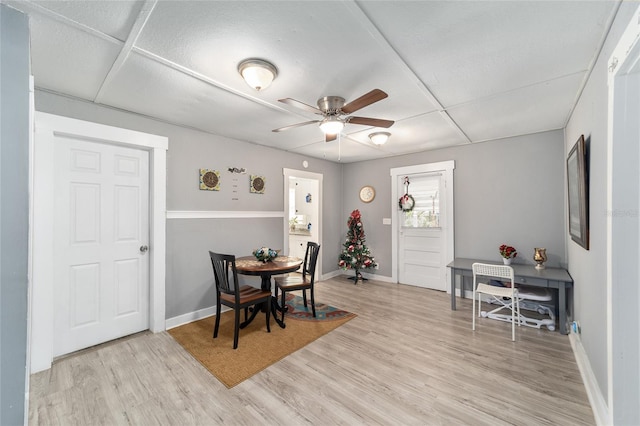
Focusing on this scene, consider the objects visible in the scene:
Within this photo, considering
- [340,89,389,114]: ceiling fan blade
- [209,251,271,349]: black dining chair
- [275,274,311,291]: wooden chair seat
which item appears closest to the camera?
[340,89,389,114]: ceiling fan blade

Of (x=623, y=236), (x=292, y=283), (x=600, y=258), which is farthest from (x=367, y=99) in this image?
(x=292, y=283)

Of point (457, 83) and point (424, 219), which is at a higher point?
point (457, 83)

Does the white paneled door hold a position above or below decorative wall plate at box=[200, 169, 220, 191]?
below

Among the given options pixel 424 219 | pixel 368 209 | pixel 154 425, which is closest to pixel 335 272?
pixel 368 209

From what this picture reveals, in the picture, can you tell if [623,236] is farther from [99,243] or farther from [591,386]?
[99,243]

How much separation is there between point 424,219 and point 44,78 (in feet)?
16.4

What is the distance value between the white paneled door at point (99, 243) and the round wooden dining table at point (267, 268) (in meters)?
1.14

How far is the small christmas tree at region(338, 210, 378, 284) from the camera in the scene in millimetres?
5074

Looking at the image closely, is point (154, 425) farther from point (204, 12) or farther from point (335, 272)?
point (335, 272)

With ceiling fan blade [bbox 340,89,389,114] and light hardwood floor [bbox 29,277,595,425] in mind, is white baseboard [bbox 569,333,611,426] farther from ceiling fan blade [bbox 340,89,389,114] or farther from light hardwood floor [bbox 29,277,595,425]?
ceiling fan blade [bbox 340,89,389,114]

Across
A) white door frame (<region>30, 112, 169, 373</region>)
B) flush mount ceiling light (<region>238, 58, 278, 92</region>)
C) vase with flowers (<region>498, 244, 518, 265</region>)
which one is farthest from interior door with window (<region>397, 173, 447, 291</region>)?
white door frame (<region>30, 112, 169, 373</region>)

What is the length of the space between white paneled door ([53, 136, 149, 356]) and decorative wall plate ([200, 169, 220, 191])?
0.60 m

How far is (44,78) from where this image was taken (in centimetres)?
211

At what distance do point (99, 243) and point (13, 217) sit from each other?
1621mm
